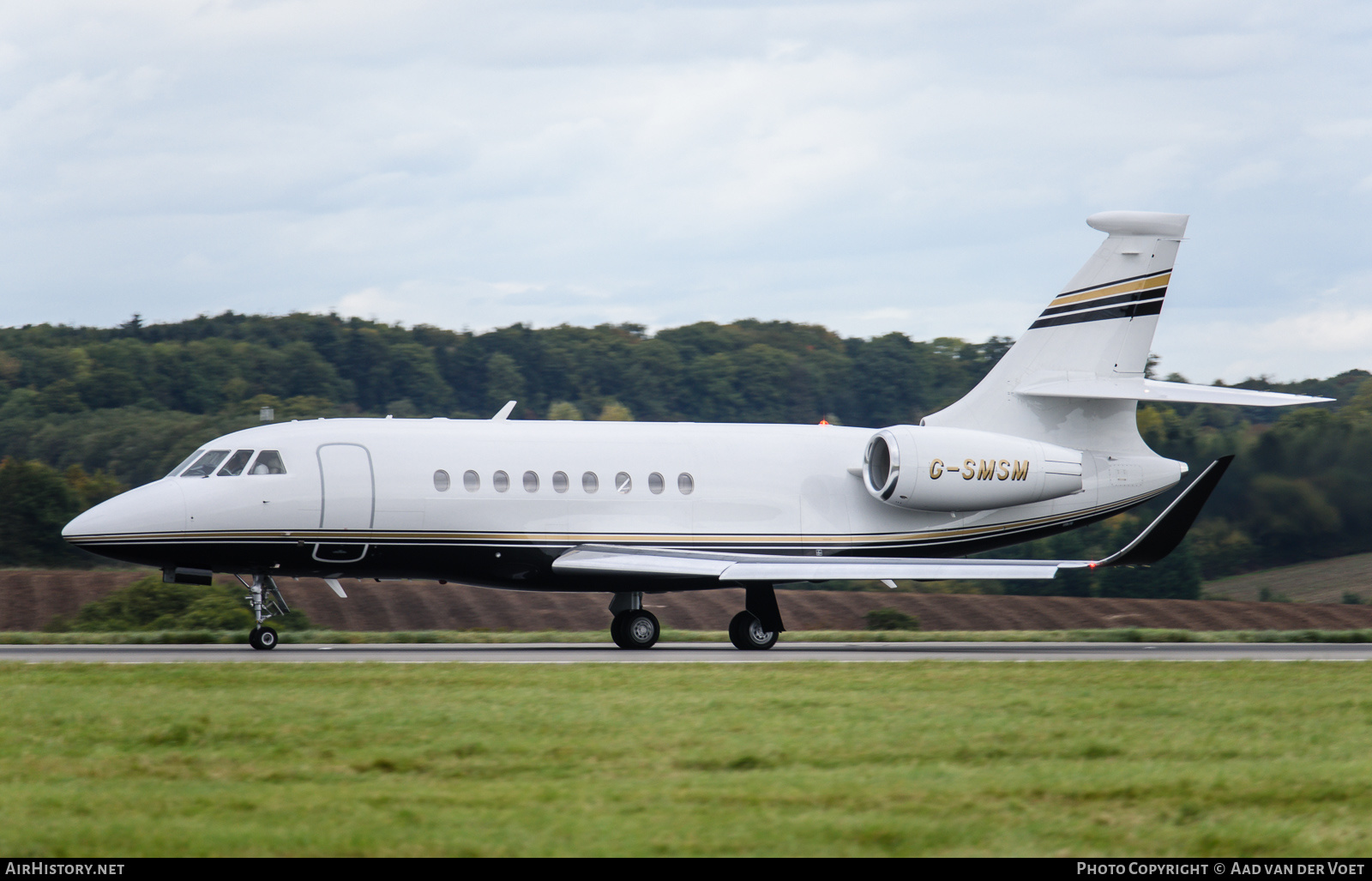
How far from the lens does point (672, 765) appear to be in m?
10.5

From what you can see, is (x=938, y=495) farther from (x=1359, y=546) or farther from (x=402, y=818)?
(x=402, y=818)

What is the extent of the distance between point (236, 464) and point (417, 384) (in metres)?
67.6

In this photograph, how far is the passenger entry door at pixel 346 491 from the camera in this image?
859 inches

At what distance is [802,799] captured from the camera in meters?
9.13

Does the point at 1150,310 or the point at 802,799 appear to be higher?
the point at 1150,310

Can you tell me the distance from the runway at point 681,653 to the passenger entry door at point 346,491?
78.7 inches

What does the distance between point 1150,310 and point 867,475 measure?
6.38m

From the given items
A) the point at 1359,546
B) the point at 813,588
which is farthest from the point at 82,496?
the point at 1359,546

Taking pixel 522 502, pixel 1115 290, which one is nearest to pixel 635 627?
pixel 522 502

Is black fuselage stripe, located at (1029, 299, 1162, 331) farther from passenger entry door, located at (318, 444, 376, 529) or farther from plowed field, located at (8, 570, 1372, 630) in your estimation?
passenger entry door, located at (318, 444, 376, 529)

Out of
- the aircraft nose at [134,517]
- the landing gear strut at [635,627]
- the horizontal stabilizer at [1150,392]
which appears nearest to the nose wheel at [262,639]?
the aircraft nose at [134,517]

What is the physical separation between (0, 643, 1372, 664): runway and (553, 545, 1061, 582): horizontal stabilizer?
121 cm

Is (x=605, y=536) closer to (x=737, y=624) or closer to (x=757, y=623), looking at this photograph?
(x=737, y=624)

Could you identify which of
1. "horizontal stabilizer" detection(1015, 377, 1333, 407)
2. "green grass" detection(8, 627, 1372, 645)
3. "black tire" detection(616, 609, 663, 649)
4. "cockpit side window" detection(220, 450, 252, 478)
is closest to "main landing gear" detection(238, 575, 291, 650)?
"cockpit side window" detection(220, 450, 252, 478)
